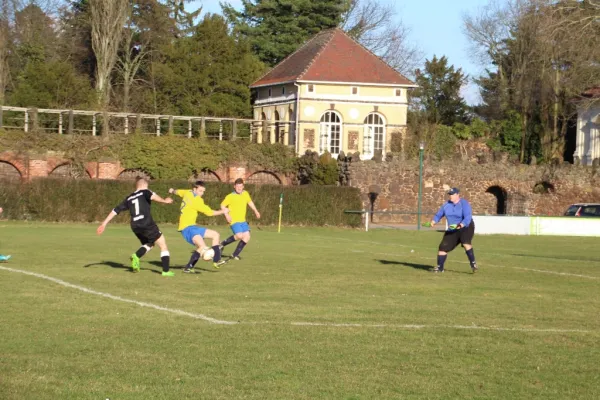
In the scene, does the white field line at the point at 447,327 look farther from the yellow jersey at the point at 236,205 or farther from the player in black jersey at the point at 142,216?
the yellow jersey at the point at 236,205

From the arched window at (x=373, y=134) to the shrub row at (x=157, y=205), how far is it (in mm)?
16742


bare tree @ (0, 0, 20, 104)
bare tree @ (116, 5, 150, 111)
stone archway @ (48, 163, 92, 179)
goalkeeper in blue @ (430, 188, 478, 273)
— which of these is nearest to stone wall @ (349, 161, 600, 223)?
stone archway @ (48, 163, 92, 179)

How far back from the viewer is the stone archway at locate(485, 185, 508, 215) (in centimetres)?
6162

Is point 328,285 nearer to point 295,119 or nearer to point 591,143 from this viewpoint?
point 295,119

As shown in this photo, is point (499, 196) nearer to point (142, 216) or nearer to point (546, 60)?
point (546, 60)

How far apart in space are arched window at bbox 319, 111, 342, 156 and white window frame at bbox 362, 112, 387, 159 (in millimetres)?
1657

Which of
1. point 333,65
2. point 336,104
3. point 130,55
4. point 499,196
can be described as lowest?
point 499,196

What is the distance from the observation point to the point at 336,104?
212 feet

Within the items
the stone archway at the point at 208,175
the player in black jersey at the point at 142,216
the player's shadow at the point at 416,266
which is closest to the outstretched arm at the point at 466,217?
the player's shadow at the point at 416,266

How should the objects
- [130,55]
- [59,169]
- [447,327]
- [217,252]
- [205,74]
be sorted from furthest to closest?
[130,55] < [205,74] < [59,169] < [217,252] < [447,327]

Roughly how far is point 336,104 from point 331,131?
1737 millimetres

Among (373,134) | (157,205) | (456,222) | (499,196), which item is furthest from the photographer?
(373,134)

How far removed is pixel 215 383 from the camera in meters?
9.31

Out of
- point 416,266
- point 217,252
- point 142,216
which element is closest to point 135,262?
point 142,216
